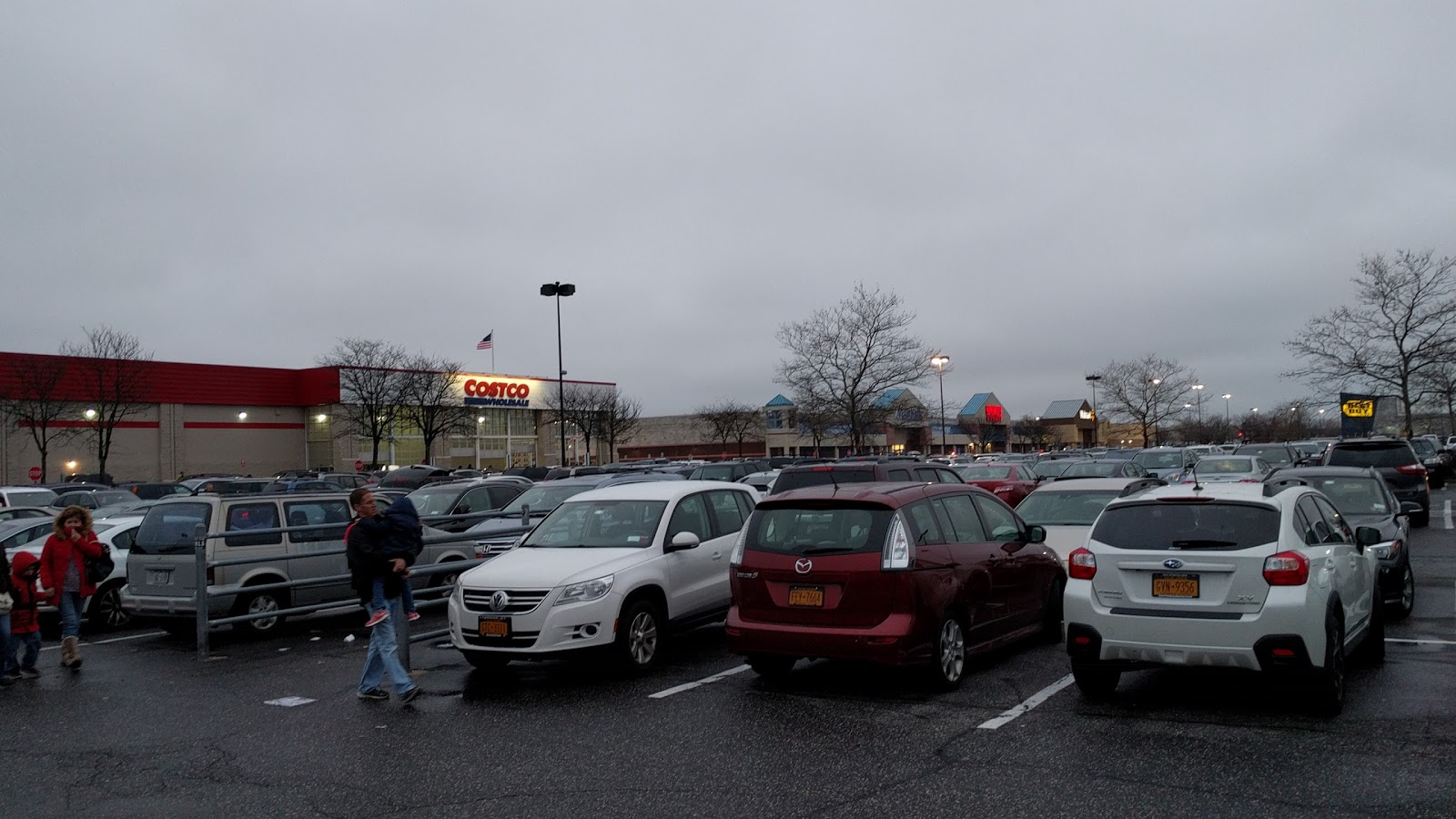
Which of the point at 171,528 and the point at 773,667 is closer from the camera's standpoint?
the point at 773,667

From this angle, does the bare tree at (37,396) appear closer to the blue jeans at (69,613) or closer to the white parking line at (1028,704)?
the blue jeans at (69,613)

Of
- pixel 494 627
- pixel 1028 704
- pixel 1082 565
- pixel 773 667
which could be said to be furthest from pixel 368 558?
pixel 1082 565

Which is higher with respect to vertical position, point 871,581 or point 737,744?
point 871,581

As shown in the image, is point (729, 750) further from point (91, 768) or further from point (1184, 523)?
point (91, 768)

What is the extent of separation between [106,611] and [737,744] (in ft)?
35.0

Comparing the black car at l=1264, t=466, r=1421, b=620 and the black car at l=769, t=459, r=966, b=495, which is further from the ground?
the black car at l=769, t=459, r=966, b=495

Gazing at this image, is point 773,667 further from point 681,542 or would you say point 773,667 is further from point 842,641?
point 681,542

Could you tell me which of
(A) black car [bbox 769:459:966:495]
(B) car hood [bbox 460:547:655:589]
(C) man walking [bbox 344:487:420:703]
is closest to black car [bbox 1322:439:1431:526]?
(A) black car [bbox 769:459:966:495]

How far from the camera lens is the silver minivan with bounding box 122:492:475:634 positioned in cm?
1178

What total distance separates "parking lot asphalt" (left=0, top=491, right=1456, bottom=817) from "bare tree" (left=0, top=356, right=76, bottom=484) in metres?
40.5

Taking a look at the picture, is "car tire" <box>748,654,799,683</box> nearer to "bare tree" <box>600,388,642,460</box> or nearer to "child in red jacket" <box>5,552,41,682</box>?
"child in red jacket" <box>5,552,41,682</box>

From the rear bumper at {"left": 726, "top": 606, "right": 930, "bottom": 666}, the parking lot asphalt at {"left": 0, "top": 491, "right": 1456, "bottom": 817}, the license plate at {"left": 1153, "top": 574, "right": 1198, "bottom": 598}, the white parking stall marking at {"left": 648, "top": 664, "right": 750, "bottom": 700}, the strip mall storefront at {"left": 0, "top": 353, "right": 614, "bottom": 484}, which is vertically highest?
the strip mall storefront at {"left": 0, "top": 353, "right": 614, "bottom": 484}

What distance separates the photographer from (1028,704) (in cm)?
766

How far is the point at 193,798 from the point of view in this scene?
6160mm
